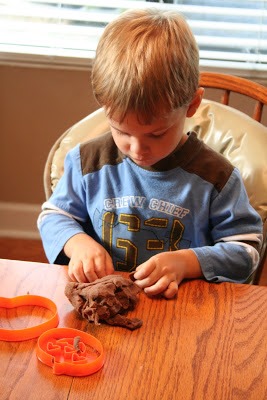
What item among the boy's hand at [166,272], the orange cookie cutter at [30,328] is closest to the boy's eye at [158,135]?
the boy's hand at [166,272]

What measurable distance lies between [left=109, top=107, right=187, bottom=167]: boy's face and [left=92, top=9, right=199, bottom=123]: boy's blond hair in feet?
0.05

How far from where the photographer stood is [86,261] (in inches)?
46.5

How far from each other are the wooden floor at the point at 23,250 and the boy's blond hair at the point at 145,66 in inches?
66.0

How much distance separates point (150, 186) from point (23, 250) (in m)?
1.59

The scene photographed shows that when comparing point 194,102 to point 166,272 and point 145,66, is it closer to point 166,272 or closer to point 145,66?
point 145,66

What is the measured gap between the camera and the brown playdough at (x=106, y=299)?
1.02 meters

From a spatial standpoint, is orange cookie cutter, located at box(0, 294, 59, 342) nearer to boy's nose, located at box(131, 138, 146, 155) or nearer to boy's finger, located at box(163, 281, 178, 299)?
boy's finger, located at box(163, 281, 178, 299)

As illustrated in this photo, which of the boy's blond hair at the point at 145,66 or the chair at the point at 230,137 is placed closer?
the boy's blond hair at the point at 145,66

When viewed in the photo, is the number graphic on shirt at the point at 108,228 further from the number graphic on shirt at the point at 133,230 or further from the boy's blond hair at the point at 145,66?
the boy's blond hair at the point at 145,66

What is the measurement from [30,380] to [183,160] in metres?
0.63

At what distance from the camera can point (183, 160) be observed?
1379 mm

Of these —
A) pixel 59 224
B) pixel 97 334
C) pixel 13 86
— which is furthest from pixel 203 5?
pixel 97 334

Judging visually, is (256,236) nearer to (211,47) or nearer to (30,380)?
(30,380)

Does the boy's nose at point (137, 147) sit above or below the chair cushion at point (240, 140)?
above
